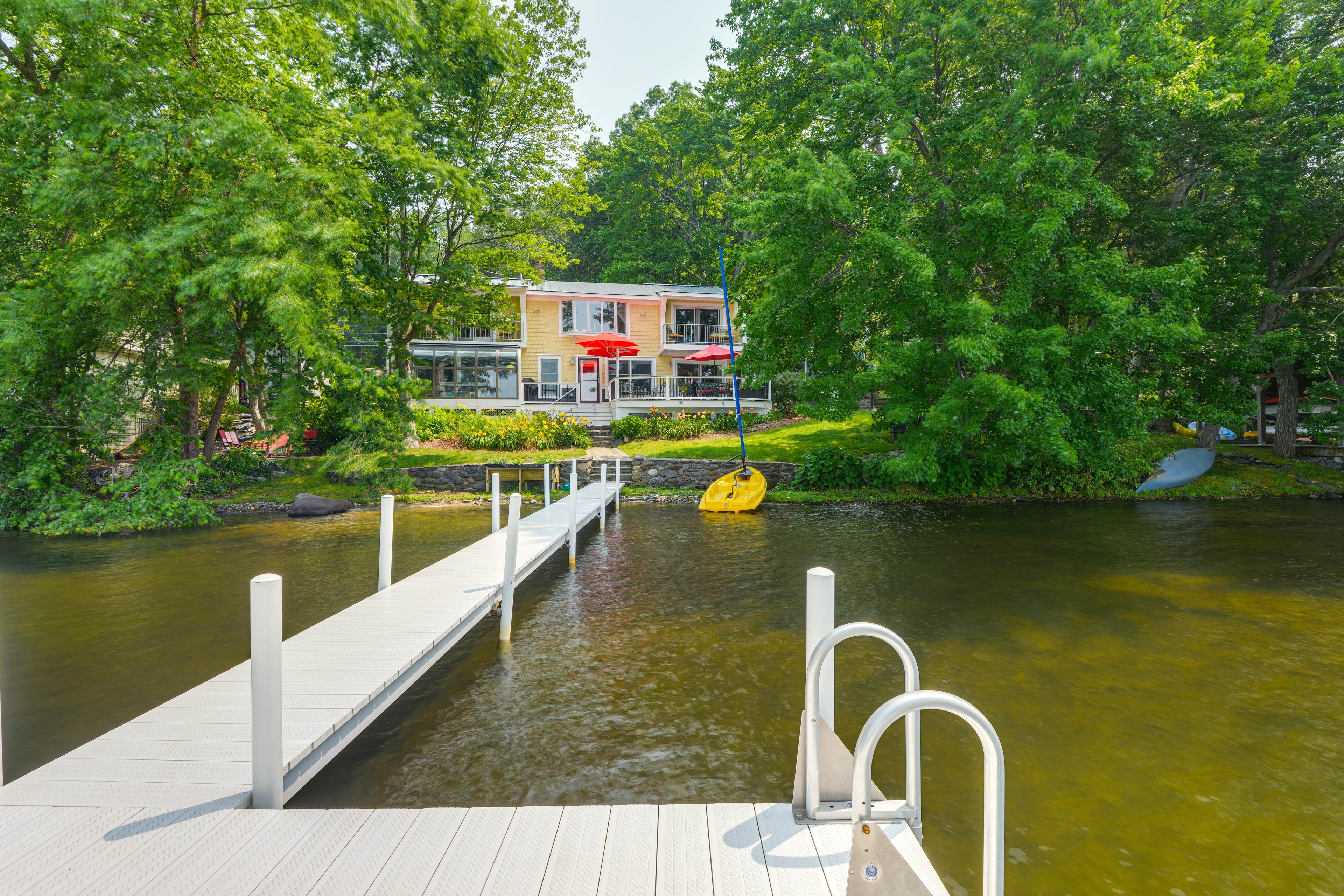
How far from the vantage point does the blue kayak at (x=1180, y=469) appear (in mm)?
17031

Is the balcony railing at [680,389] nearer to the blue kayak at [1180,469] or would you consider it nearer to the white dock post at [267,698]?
the blue kayak at [1180,469]

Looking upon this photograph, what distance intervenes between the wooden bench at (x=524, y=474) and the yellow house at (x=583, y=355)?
25.3 ft

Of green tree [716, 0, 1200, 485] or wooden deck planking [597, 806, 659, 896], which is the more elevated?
green tree [716, 0, 1200, 485]

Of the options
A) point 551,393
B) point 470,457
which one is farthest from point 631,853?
point 551,393

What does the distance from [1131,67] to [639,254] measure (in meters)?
27.3

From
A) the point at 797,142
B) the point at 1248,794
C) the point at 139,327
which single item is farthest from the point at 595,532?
the point at 797,142

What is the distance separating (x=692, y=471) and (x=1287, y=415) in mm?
18201

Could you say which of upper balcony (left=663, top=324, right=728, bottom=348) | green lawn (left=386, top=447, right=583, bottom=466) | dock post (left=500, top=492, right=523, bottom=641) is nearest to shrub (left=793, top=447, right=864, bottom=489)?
green lawn (left=386, top=447, right=583, bottom=466)

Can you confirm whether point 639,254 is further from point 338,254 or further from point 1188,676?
point 1188,676

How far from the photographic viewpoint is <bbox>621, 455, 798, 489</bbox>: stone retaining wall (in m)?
18.3

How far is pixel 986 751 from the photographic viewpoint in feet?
5.70

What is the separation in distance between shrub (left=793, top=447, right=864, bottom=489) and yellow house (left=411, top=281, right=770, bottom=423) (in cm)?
851

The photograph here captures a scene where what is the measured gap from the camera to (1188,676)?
5555mm

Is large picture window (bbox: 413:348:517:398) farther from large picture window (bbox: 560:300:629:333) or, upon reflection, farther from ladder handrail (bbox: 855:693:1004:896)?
ladder handrail (bbox: 855:693:1004:896)
